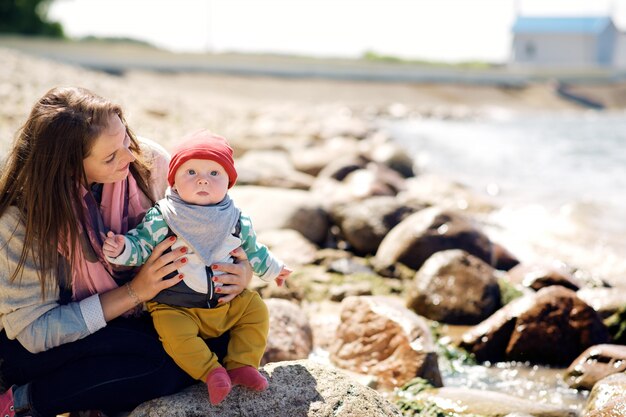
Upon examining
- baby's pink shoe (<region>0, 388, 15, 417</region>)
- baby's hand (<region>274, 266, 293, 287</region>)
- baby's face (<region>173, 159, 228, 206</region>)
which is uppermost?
baby's face (<region>173, 159, 228, 206</region>)

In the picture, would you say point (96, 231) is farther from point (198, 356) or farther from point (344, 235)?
point (344, 235)

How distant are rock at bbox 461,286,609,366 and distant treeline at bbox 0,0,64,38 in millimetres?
34766

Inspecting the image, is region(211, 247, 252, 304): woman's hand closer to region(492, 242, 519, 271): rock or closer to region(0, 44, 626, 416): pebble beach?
region(0, 44, 626, 416): pebble beach

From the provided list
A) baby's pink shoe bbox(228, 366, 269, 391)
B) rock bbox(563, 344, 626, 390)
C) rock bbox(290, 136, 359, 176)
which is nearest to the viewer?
baby's pink shoe bbox(228, 366, 269, 391)

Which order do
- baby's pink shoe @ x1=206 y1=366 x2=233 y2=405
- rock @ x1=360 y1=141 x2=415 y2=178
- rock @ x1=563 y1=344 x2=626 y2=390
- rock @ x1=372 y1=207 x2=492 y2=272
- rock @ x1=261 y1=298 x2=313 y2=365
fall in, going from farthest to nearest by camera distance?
rock @ x1=360 y1=141 x2=415 y2=178, rock @ x1=372 y1=207 x2=492 y2=272, rock @ x1=563 y1=344 x2=626 y2=390, rock @ x1=261 y1=298 x2=313 y2=365, baby's pink shoe @ x1=206 y1=366 x2=233 y2=405

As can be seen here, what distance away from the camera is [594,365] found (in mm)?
4492

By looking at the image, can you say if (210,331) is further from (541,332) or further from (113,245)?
(541,332)

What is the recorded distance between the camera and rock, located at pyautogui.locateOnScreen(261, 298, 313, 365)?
415 centimetres

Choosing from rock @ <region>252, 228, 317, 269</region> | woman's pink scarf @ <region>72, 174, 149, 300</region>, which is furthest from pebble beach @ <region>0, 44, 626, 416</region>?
woman's pink scarf @ <region>72, 174, 149, 300</region>

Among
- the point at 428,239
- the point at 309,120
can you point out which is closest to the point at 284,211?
the point at 428,239

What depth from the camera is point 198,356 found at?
118 inches

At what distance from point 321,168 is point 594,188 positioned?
5398 millimetres

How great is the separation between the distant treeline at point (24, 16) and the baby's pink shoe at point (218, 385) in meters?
35.9

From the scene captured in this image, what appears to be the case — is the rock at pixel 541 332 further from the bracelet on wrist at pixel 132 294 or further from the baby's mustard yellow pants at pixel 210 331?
the bracelet on wrist at pixel 132 294
